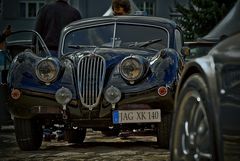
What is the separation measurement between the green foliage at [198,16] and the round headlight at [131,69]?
53.5 feet

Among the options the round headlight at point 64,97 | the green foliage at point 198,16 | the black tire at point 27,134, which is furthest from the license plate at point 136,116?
the green foliage at point 198,16

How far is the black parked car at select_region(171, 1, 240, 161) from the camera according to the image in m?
3.56

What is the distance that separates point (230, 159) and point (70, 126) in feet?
13.5

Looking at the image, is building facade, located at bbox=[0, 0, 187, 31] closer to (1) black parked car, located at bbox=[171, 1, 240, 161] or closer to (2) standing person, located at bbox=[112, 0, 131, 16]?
(2) standing person, located at bbox=[112, 0, 131, 16]

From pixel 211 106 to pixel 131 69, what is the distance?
3593 mm

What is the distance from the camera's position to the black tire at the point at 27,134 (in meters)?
7.39

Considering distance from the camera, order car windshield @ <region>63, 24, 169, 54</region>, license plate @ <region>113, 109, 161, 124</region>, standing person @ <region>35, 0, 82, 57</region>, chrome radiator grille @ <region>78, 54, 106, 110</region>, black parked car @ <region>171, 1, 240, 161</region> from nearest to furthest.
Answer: black parked car @ <region>171, 1, 240, 161</region>
license plate @ <region>113, 109, 161, 124</region>
chrome radiator grille @ <region>78, 54, 106, 110</region>
car windshield @ <region>63, 24, 169, 54</region>
standing person @ <region>35, 0, 82, 57</region>

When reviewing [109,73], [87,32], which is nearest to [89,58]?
[109,73]

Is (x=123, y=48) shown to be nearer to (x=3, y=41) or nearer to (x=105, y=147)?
(x=105, y=147)

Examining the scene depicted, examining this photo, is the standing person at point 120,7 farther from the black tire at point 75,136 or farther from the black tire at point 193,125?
the black tire at point 193,125

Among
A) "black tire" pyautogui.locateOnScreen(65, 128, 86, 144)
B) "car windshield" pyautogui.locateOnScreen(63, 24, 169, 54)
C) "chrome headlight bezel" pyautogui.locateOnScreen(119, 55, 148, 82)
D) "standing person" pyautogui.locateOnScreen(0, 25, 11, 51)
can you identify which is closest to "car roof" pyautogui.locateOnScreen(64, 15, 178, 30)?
"car windshield" pyautogui.locateOnScreen(63, 24, 169, 54)

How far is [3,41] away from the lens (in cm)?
1017

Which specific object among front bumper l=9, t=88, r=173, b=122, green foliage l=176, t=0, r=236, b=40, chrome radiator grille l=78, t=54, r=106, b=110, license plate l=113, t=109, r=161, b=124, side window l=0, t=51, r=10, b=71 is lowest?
license plate l=113, t=109, r=161, b=124

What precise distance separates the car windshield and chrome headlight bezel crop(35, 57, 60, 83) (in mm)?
1165
